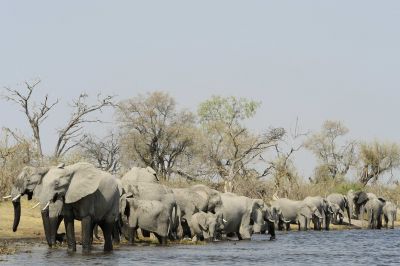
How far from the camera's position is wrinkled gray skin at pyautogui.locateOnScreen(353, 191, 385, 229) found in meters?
56.2

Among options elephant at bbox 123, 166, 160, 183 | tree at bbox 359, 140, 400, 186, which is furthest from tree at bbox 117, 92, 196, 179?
elephant at bbox 123, 166, 160, 183

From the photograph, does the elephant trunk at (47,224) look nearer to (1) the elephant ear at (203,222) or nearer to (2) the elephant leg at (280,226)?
(1) the elephant ear at (203,222)

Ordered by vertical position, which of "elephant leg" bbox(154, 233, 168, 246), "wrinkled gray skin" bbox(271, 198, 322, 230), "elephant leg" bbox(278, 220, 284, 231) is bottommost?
"elephant leg" bbox(154, 233, 168, 246)

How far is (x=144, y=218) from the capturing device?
93.0 ft

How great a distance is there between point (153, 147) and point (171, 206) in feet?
151

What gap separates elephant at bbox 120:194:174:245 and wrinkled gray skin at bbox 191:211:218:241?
324 centimetres

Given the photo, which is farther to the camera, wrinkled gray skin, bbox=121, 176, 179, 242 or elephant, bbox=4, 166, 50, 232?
wrinkled gray skin, bbox=121, 176, 179, 242

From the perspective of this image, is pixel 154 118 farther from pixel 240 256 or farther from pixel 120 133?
pixel 240 256

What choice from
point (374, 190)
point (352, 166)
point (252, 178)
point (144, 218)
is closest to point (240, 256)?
point (144, 218)

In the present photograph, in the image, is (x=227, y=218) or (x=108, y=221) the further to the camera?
(x=227, y=218)

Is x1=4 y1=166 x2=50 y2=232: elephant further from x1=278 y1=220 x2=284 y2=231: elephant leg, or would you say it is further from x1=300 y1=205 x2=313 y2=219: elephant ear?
x1=300 y1=205 x2=313 y2=219: elephant ear

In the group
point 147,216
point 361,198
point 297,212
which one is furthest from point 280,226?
point 147,216

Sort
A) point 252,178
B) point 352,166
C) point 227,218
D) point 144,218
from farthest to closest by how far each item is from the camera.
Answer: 1. point 352,166
2. point 252,178
3. point 227,218
4. point 144,218

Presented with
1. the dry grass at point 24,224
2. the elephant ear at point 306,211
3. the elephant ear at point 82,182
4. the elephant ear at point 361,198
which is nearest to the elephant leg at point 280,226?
the elephant ear at point 306,211
